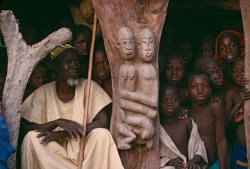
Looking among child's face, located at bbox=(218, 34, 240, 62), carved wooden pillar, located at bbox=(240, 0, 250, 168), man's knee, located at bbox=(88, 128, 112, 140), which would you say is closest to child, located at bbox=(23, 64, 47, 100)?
man's knee, located at bbox=(88, 128, 112, 140)

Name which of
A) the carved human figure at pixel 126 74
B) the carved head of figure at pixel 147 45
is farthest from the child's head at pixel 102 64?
the carved head of figure at pixel 147 45

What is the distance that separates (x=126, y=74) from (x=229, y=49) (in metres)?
1.52

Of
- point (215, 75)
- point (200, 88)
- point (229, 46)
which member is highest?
point (229, 46)

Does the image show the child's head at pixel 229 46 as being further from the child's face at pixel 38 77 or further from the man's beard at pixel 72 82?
the child's face at pixel 38 77

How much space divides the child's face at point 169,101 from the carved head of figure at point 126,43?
60 cm

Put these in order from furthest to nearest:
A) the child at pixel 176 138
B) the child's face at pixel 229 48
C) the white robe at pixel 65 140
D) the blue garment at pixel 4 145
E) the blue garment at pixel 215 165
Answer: the child's face at pixel 229 48 < the blue garment at pixel 215 165 < the child at pixel 176 138 < the white robe at pixel 65 140 < the blue garment at pixel 4 145

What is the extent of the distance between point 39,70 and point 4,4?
1.28 meters

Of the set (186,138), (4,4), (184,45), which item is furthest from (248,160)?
(4,4)

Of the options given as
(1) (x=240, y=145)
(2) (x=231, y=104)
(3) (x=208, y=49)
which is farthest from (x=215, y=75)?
(1) (x=240, y=145)

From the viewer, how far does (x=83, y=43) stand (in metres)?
5.22

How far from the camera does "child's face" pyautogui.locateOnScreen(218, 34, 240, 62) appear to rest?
5398 mm

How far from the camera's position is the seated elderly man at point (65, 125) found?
4297 millimetres

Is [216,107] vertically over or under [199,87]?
under

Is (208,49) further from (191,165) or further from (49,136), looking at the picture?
(49,136)
